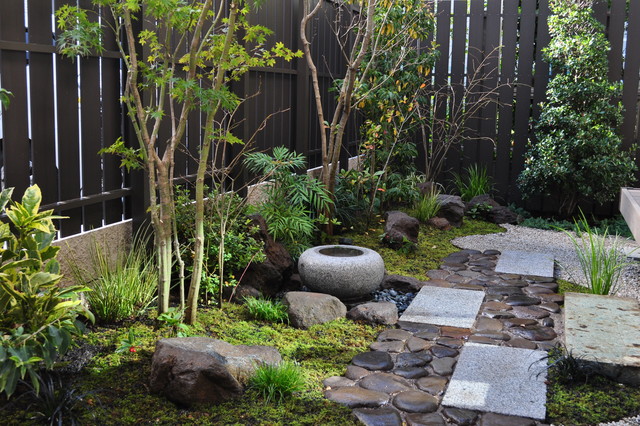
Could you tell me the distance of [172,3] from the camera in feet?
10.9

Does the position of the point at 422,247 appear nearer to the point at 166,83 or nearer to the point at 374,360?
the point at 374,360

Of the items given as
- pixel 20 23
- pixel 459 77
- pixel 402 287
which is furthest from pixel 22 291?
pixel 459 77

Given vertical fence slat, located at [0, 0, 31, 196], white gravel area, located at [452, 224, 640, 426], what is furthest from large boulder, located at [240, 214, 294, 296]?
white gravel area, located at [452, 224, 640, 426]

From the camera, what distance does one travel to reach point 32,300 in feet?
9.69

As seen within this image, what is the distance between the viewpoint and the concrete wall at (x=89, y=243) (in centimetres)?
404

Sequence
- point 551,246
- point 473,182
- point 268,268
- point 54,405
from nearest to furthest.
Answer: point 54,405
point 268,268
point 551,246
point 473,182

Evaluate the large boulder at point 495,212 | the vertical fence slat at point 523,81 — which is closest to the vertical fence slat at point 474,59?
the vertical fence slat at point 523,81

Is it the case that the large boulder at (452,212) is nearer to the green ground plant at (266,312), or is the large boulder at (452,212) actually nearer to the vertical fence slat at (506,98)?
the vertical fence slat at (506,98)

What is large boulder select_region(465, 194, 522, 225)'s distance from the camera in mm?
8559

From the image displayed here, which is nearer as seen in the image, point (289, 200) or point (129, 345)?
point (129, 345)

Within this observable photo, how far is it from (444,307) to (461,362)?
3.66 ft

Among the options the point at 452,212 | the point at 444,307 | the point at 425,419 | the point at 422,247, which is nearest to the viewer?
the point at 425,419

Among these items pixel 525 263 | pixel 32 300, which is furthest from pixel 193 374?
pixel 525 263

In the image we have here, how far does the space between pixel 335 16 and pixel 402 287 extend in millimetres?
4819
